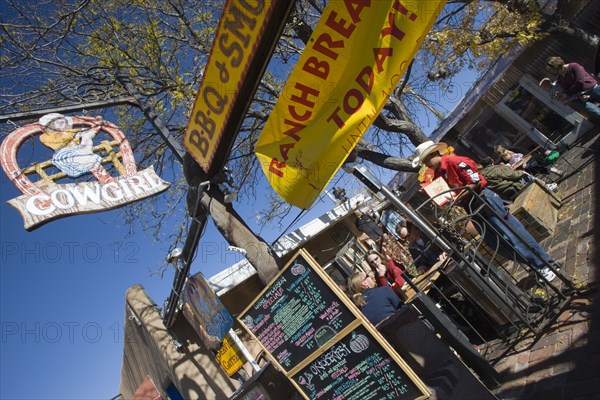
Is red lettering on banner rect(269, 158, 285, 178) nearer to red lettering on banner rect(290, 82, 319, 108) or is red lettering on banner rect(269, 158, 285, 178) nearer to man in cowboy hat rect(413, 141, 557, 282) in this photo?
red lettering on banner rect(290, 82, 319, 108)

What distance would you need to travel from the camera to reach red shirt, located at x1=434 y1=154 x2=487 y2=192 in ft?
16.6

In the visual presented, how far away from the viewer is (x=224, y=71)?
337 cm

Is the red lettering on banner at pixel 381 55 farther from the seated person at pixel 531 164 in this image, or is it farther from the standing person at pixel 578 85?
the seated person at pixel 531 164

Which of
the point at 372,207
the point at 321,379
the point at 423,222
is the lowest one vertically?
the point at 321,379

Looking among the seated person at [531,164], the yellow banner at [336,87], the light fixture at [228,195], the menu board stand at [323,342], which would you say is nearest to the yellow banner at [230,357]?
the menu board stand at [323,342]

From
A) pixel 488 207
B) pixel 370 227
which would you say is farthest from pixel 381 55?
pixel 370 227

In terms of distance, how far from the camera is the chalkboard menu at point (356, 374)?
352 cm

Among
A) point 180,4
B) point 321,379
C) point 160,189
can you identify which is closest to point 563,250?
point 321,379

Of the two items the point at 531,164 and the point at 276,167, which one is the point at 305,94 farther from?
the point at 531,164

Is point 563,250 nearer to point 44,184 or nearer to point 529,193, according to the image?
point 529,193

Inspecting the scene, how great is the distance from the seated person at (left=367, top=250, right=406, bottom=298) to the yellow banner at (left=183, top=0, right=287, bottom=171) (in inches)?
118

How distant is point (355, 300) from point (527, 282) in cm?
243

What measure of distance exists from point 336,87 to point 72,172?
306 cm

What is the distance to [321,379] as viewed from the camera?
3.98 meters
